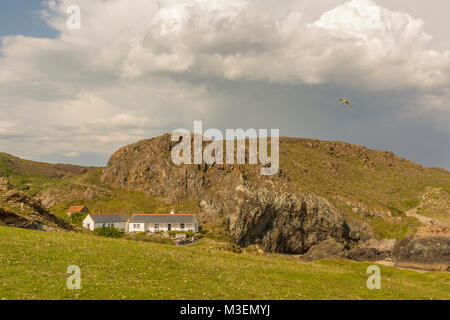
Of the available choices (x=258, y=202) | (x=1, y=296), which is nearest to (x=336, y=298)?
(x=1, y=296)

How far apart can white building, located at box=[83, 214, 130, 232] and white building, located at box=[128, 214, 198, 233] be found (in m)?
4.95

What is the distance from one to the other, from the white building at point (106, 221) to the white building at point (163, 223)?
16.2ft

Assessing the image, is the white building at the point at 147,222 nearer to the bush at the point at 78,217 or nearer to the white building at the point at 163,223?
the white building at the point at 163,223

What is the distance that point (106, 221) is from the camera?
147m

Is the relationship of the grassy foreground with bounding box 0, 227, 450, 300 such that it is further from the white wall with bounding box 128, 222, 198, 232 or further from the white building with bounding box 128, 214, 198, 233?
the white building with bounding box 128, 214, 198, 233

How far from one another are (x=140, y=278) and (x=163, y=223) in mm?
126954

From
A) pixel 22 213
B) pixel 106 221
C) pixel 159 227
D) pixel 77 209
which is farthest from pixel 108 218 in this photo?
pixel 22 213

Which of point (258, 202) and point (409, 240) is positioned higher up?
point (258, 202)

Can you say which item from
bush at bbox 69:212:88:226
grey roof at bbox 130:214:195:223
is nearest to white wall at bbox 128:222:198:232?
grey roof at bbox 130:214:195:223

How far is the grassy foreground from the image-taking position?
2000 cm

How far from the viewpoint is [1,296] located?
57.1 ft
